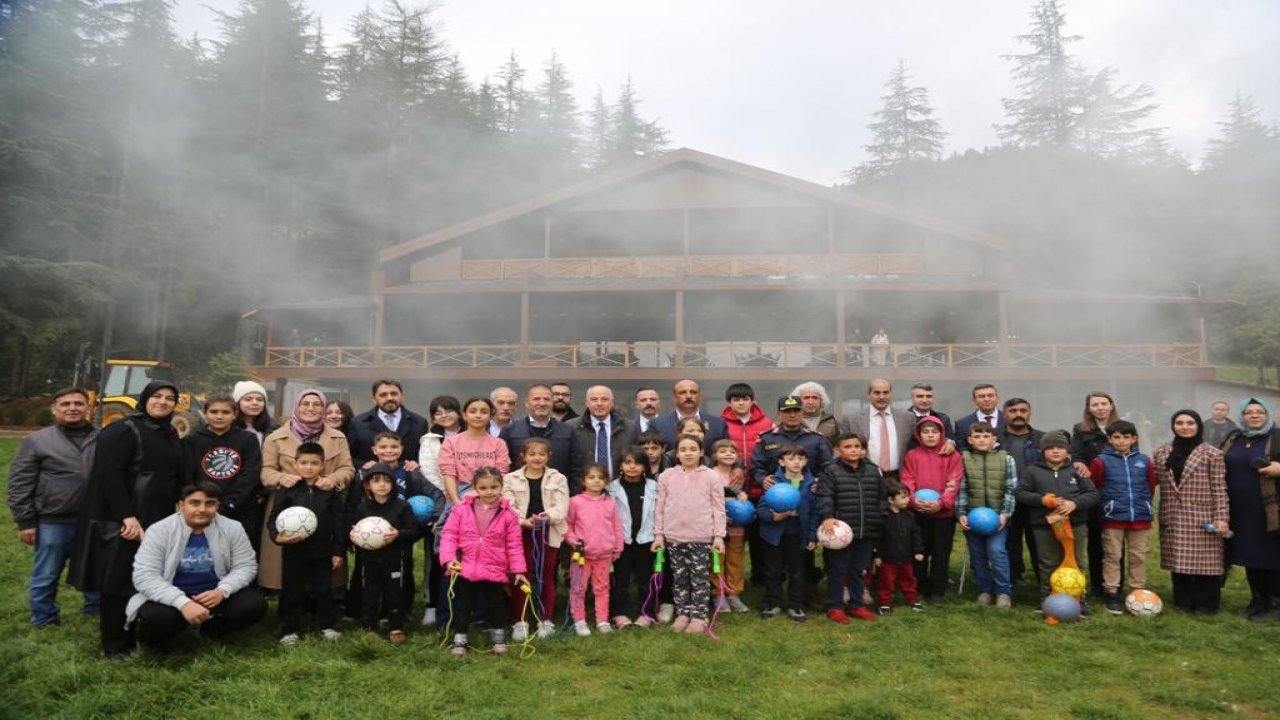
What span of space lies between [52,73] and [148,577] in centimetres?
2313

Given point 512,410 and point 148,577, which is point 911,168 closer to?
point 512,410

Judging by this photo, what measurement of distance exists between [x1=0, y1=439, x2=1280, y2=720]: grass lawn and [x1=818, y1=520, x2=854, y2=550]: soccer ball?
0.52 metres

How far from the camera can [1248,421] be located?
5008mm

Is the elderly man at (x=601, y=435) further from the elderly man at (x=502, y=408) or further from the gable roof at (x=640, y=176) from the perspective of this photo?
the gable roof at (x=640, y=176)

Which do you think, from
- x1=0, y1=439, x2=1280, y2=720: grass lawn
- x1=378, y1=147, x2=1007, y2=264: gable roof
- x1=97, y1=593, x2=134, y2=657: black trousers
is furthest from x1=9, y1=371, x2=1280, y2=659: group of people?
x1=378, y1=147, x2=1007, y2=264: gable roof

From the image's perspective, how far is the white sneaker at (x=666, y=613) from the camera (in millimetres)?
4733

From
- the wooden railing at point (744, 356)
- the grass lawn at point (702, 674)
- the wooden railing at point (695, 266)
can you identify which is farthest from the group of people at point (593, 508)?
the wooden railing at point (695, 266)

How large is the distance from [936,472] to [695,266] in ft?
43.5

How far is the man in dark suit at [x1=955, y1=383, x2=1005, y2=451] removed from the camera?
5.57 meters

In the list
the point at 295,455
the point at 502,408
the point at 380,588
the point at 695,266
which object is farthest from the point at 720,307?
the point at 380,588

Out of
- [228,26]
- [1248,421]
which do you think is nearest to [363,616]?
[1248,421]

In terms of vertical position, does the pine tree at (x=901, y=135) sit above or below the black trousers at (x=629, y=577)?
above

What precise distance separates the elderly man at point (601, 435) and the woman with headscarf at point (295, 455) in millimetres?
1487

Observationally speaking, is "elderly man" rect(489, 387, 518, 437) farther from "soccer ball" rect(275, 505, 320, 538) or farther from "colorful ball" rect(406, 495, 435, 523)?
"soccer ball" rect(275, 505, 320, 538)
